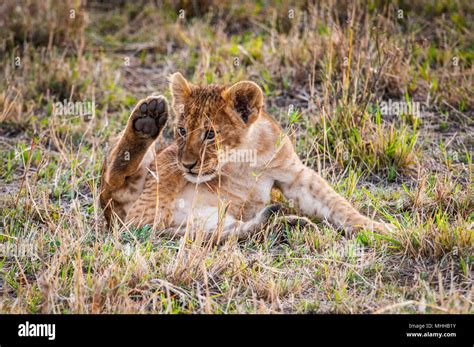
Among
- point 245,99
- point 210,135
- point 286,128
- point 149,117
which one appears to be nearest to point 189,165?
point 210,135

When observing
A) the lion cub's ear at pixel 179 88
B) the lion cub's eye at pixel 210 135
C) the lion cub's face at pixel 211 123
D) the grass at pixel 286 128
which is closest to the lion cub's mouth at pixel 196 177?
the lion cub's face at pixel 211 123

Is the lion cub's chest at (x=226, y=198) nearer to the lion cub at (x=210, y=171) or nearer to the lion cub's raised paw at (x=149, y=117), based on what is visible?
the lion cub at (x=210, y=171)

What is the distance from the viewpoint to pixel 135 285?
14.4 ft

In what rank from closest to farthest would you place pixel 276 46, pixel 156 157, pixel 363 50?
1. pixel 156 157
2. pixel 363 50
3. pixel 276 46

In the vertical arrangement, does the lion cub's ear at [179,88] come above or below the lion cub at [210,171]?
above

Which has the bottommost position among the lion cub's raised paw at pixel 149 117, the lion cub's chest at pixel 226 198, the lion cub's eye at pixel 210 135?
the lion cub's chest at pixel 226 198

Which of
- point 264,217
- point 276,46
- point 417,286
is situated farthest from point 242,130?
point 276,46

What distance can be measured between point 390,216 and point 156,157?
1.53 metres

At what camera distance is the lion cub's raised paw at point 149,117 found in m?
4.92

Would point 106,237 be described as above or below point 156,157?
below

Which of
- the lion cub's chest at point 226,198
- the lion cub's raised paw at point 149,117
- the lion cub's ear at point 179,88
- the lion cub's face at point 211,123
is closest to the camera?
the lion cub's raised paw at point 149,117

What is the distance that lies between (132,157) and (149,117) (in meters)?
0.31

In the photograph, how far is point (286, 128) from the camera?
233 inches

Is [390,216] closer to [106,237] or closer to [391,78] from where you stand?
[106,237]
